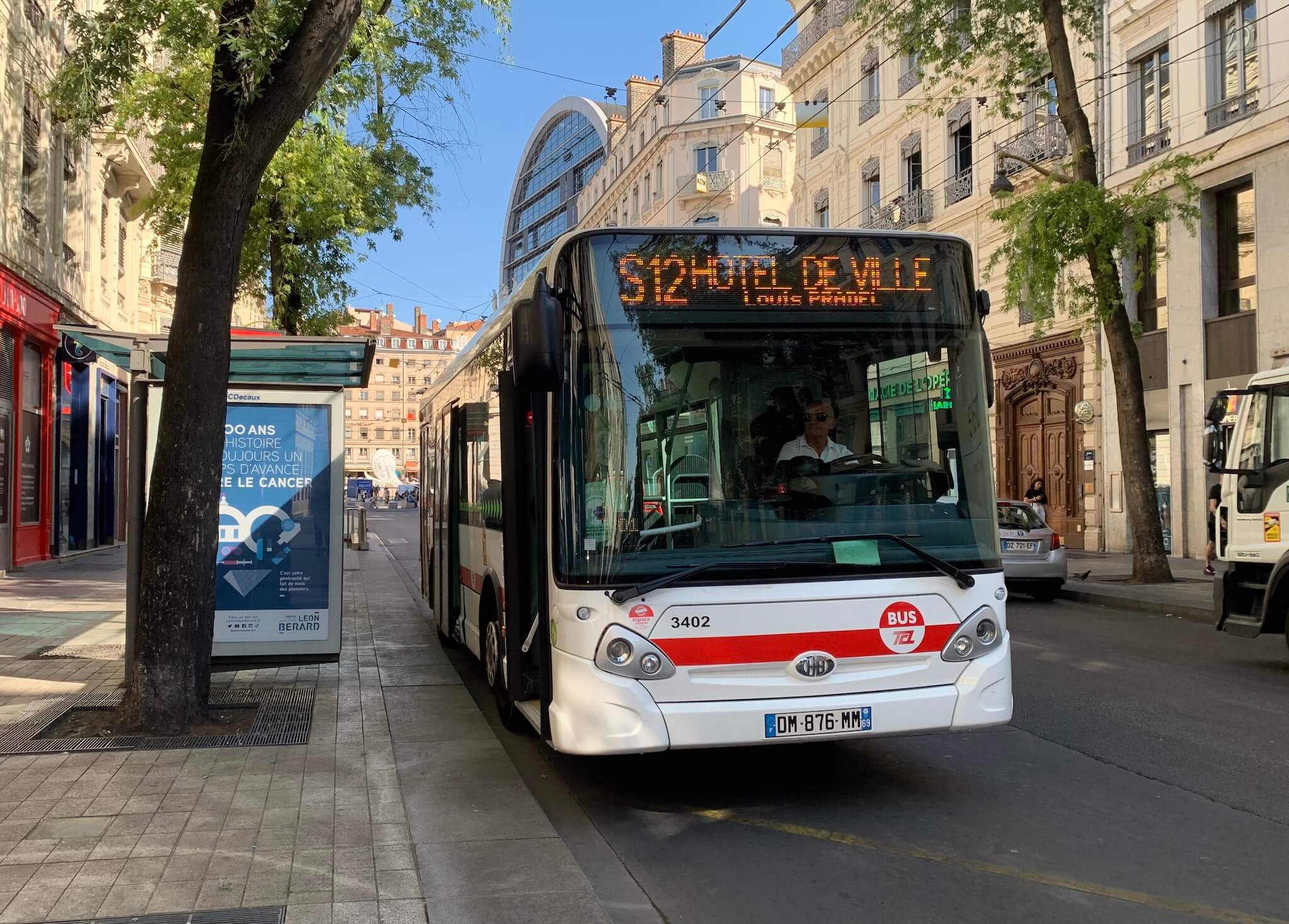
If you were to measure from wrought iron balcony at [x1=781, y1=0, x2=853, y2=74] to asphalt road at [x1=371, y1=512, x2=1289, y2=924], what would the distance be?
28925 mm

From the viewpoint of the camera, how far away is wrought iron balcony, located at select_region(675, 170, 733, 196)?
50.9 metres

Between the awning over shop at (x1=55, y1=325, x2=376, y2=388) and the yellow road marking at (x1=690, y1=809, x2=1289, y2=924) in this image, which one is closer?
the yellow road marking at (x1=690, y1=809, x2=1289, y2=924)

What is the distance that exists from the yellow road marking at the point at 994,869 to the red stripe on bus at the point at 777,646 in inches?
32.2

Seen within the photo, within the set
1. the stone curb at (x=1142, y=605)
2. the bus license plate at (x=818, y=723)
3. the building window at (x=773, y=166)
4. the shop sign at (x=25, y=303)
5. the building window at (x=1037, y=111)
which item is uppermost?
the building window at (x=773, y=166)

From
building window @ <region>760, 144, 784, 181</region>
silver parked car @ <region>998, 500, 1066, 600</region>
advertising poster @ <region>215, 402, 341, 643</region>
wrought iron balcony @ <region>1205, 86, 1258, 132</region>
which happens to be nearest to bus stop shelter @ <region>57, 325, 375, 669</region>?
advertising poster @ <region>215, 402, 341, 643</region>

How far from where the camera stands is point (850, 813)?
5.51 metres

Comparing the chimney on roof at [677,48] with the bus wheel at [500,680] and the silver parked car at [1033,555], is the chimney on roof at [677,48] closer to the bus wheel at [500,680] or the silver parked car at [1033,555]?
the silver parked car at [1033,555]

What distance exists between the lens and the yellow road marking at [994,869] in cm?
413

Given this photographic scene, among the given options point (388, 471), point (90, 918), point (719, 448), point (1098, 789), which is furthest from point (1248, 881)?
point (388, 471)

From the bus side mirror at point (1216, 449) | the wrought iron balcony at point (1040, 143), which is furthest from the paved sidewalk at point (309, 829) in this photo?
the wrought iron balcony at point (1040, 143)

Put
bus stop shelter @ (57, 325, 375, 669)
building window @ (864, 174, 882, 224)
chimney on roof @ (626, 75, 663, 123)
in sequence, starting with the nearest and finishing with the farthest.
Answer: bus stop shelter @ (57, 325, 375, 669), building window @ (864, 174, 882, 224), chimney on roof @ (626, 75, 663, 123)

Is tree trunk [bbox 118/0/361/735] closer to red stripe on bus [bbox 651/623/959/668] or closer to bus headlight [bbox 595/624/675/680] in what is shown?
bus headlight [bbox 595/624/675/680]

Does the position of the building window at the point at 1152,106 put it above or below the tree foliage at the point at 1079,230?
above

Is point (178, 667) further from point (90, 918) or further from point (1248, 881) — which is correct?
point (1248, 881)
